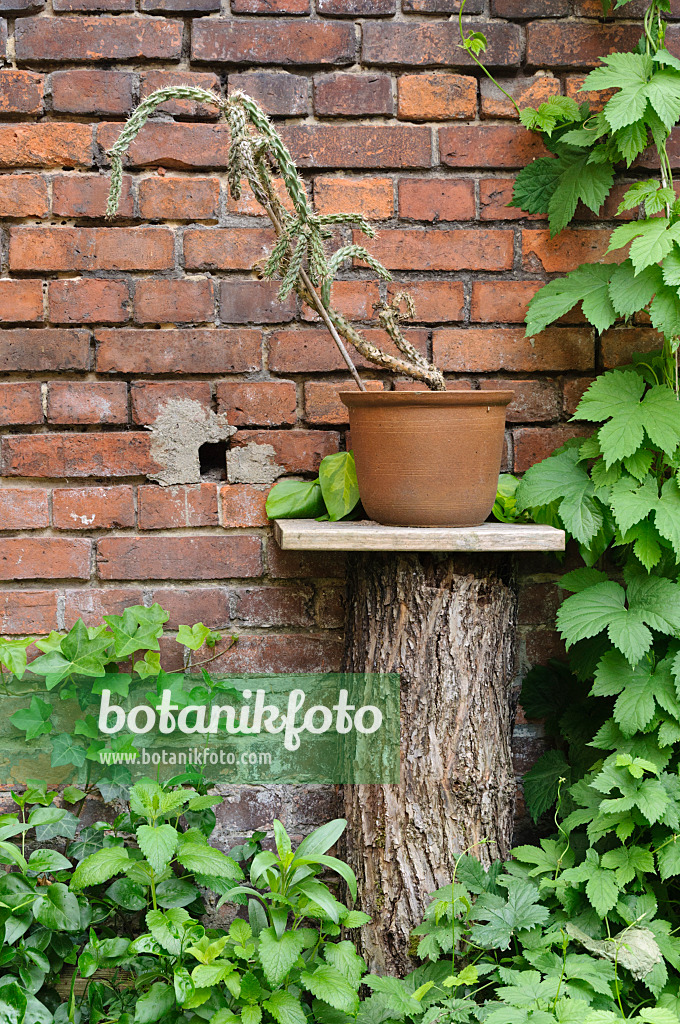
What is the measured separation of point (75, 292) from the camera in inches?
61.7

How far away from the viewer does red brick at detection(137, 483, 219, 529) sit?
1.59 meters

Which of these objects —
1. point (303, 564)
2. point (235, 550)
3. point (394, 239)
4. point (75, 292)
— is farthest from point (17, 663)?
point (394, 239)

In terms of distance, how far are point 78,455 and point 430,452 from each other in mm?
748

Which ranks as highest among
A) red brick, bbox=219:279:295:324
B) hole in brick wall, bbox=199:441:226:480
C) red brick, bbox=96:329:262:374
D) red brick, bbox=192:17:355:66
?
red brick, bbox=192:17:355:66

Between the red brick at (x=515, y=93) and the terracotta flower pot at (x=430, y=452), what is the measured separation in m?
0.68

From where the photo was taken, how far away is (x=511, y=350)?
162cm

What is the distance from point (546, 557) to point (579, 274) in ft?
1.91

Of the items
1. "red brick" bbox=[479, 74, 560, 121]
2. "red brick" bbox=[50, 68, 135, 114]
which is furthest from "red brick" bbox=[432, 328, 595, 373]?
"red brick" bbox=[50, 68, 135, 114]

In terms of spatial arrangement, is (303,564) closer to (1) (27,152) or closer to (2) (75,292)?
(2) (75,292)

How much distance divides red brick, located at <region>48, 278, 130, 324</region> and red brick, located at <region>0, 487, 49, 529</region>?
360 millimetres

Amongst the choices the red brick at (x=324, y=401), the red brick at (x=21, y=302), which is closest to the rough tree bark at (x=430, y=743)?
the red brick at (x=324, y=401)

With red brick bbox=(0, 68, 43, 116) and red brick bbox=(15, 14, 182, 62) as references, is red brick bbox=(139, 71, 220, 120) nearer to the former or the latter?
red brick bbox=(15, 14, 182, 62)

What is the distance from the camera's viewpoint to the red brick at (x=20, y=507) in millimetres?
1579

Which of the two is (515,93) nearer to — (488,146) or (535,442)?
(488,146)
